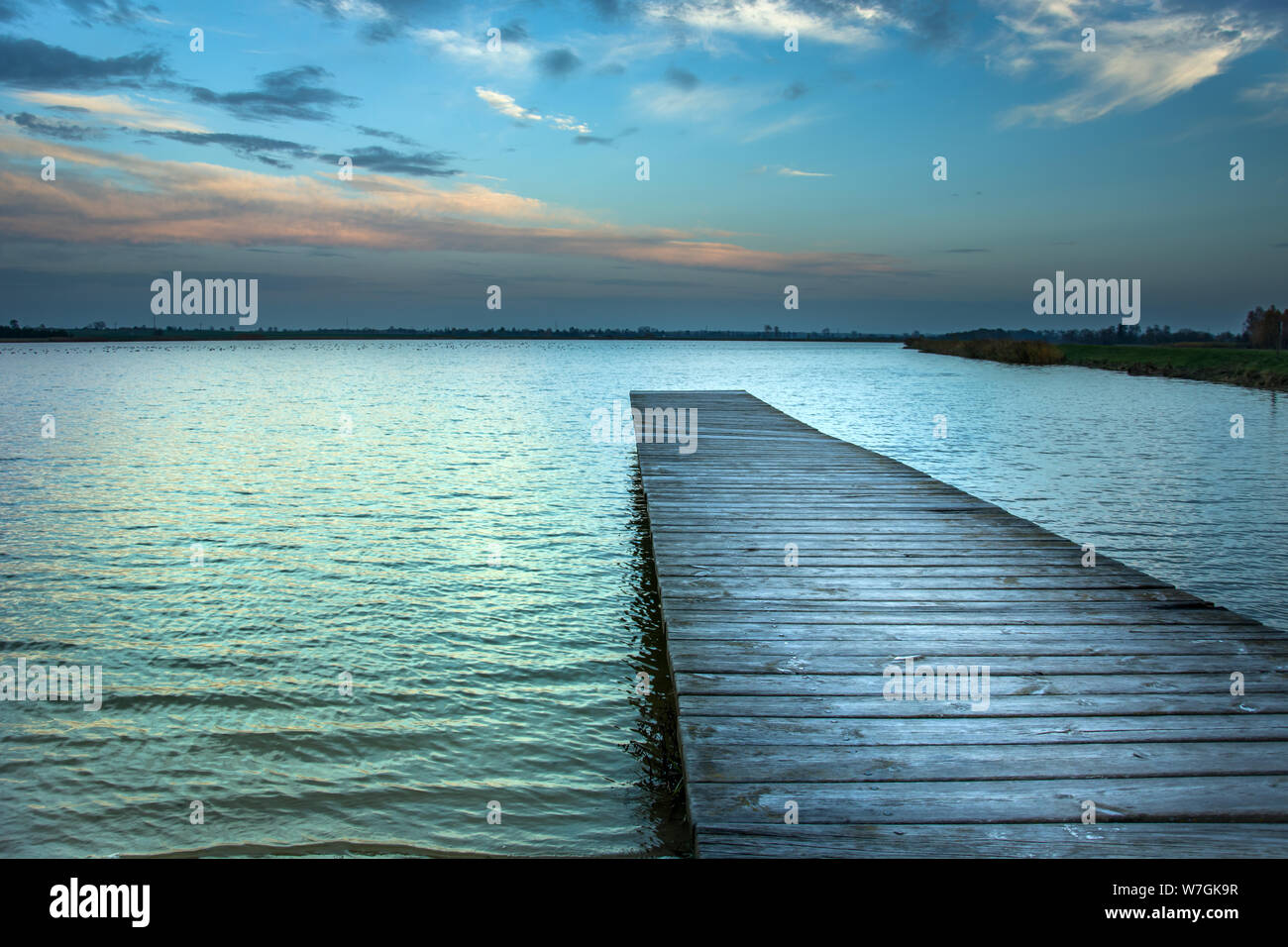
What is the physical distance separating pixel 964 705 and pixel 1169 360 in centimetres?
6014

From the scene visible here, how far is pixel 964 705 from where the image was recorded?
3.72 meters

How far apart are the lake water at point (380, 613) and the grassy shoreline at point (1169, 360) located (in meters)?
27.1

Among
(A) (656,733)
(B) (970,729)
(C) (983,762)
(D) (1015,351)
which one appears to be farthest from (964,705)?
(D) (1015,351)

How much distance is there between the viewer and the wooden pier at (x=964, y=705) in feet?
9.16

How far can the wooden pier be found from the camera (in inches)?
110

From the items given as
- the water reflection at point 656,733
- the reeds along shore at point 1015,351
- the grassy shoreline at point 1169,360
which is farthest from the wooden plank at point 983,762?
the reeds along shore at point 1015,351

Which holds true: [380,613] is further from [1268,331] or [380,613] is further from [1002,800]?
[1268,331]

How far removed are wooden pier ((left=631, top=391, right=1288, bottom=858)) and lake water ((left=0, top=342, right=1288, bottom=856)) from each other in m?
0.85

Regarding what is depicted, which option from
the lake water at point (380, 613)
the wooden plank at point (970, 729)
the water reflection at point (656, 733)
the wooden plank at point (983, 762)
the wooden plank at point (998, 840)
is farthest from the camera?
the lake water at point (380, 613)

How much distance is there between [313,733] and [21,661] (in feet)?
10.2

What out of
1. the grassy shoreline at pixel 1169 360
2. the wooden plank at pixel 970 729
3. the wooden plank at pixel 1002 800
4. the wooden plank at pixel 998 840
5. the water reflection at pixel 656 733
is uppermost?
the grassy shoreline at pixel 1169 360

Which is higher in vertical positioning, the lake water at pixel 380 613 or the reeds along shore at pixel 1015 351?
the reeds along shore at pixel 1015 351

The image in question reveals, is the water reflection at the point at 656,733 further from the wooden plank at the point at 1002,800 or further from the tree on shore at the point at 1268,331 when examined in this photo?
the tree on shore at the point at 1268,331
